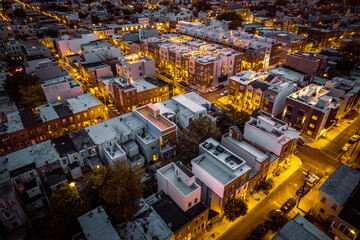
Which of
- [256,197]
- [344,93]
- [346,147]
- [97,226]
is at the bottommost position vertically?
[256,197]

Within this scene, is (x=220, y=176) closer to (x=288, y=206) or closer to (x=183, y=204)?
(x=183, y=204)

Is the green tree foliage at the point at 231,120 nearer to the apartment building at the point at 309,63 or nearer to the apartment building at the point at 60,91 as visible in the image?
the apartment building at the point at 309,63

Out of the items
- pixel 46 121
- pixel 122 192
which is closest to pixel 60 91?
pixel 46 121

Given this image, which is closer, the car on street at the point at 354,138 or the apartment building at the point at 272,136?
the apartment building at the point at 272,136

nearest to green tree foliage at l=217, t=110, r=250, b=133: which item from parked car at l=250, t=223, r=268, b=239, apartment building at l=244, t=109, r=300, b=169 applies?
apartment building at l=244, t=109, r=300, b=169

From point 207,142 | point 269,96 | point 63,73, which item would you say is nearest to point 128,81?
point 63,73

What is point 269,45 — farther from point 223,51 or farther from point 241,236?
point 241,236

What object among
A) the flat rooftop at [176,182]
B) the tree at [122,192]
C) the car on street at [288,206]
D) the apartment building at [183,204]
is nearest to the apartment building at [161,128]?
the flat rooftop at [176,182]
